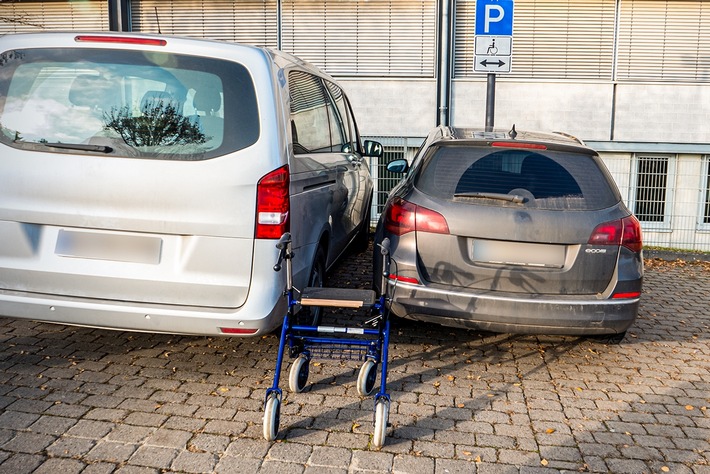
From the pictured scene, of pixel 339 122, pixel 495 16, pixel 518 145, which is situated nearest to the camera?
pixel 518 145

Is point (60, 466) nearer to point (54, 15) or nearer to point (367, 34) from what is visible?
point (367, 34)

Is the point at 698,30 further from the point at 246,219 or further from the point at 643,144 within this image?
the point at 246,219

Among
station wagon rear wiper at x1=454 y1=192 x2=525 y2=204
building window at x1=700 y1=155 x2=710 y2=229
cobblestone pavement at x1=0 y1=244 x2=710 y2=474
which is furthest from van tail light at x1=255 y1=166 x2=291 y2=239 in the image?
building window at x1=700 y1=155 x2=710 y2=229

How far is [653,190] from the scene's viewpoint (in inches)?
463

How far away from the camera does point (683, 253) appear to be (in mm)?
10602

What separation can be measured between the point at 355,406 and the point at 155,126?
2004 millimetres

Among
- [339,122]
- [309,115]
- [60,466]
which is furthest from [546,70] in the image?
[60,466]

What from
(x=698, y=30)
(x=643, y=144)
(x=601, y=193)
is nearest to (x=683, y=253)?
(x=643, y=144)

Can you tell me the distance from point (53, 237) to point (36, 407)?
0.97m

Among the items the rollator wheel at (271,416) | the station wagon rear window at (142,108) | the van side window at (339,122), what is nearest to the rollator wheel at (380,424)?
the rollator wheel at (271,416)

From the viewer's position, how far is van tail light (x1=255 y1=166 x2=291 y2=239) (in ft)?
13.6

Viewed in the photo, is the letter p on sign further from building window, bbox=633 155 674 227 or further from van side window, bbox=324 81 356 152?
building window, bbox=633 155 674 227

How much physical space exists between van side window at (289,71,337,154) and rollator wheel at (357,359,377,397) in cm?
142

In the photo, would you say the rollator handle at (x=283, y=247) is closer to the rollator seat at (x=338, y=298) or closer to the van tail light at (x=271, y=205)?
the van tail light at (x=271, y=205)
